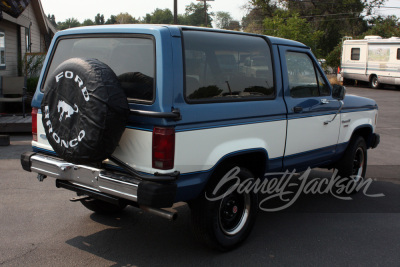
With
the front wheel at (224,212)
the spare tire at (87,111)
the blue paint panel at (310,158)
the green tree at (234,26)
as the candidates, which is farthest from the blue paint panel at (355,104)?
the green tree at (234,26)

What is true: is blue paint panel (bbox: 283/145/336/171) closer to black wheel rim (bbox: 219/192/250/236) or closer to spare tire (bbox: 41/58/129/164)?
black wheel rim (bbox: 219/192/250/236)

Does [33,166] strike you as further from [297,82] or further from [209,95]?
[297,82]

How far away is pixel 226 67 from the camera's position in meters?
4.18

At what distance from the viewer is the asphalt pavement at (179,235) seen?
4.05 metres

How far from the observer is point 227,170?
4.12m

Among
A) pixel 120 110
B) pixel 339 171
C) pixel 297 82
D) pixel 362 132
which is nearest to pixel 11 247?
pixel 120 110

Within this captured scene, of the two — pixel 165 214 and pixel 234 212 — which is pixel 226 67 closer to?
pixel 234 212

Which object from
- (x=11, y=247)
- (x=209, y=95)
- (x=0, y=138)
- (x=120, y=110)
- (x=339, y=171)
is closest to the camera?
(x=120, y=110)

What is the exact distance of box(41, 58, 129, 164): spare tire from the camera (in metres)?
3.45

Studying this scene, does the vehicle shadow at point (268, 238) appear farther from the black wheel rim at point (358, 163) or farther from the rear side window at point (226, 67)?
the rear side window at point (226, 67)

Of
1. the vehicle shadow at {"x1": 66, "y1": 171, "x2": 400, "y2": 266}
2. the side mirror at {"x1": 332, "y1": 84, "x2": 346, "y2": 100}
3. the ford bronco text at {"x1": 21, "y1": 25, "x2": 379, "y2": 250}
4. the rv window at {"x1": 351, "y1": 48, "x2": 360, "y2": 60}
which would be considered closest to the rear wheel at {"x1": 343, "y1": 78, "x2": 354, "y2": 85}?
the rv window at {"x1": 351, "y1": 48, "x2": 360, "y2": 60}

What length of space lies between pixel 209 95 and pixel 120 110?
0.83m

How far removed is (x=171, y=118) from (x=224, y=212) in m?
1.21

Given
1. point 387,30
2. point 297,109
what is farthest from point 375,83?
point 297,109
